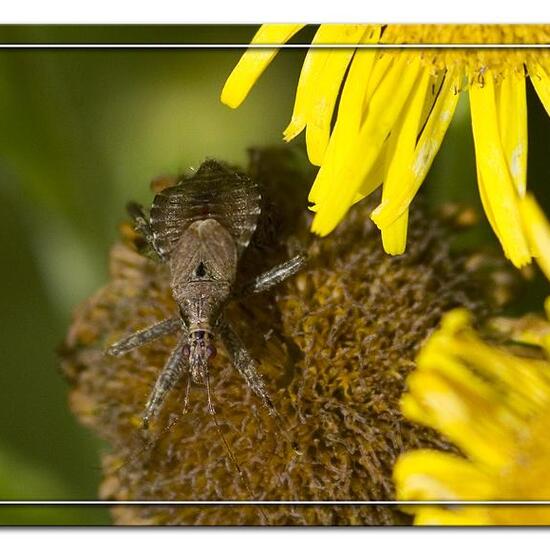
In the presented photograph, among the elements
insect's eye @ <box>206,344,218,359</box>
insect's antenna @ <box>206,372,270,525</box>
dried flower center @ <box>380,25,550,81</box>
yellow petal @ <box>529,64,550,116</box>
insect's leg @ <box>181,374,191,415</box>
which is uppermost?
dried flower center @ <box>380,25,550,81</box>

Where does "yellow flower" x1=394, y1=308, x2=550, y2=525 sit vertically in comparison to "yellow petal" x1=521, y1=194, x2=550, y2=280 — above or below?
below

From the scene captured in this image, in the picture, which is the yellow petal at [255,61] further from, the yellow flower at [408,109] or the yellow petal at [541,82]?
the yellow petal at [541,82]

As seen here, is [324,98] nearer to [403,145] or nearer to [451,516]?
[403,145]

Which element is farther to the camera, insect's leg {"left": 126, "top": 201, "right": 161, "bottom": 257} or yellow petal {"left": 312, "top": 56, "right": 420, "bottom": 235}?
insect's leg {"left": 126, "top": 201, "right": 161, "bottom": 257}

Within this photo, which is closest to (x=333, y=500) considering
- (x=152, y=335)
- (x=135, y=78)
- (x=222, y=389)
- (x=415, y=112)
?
(x=222, y=389)

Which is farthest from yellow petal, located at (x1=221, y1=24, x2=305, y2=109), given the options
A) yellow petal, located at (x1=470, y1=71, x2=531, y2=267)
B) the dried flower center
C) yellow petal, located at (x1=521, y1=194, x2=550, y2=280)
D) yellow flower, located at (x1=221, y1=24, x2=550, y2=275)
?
yellow petal, located at (x1=521, y1=194, x2=550, y2=280)

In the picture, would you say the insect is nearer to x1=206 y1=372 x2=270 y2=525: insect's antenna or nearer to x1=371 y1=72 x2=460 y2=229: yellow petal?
x1=206 y1=372 x2=270 y2=525: insect's antenna

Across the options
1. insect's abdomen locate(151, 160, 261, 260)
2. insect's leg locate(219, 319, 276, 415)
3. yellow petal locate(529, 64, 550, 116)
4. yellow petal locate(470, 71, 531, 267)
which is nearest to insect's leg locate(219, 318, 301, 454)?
insect's leg locate(219, 319, 276, 415)
